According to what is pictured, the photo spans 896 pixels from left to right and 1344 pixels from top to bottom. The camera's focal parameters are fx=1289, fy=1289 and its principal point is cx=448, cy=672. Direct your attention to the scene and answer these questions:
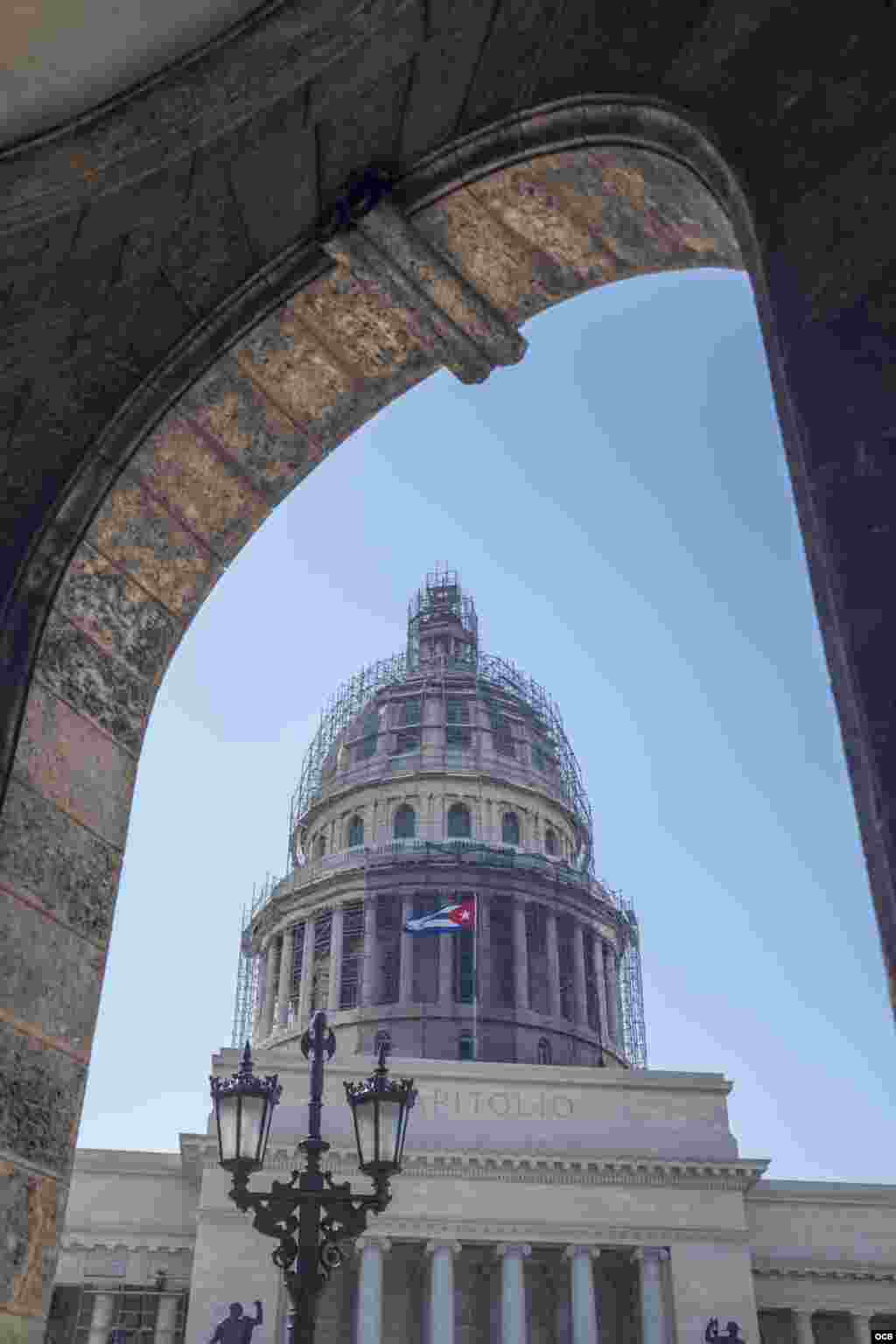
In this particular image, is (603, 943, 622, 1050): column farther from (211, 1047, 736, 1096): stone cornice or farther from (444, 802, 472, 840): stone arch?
(211, 1047, 736, 1096): stone cornice

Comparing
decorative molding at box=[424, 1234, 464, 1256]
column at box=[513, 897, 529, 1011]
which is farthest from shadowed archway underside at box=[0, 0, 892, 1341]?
column at box=[513, 897, 529, 1011]

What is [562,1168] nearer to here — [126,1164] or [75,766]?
[126,1164]

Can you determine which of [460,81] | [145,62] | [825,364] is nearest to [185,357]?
[145,62]

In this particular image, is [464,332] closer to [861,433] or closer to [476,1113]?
[861,433]

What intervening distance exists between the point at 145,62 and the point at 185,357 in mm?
939

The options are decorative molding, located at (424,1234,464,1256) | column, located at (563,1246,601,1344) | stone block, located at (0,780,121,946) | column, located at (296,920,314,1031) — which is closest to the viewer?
stone block, located at (0,780,121,946)

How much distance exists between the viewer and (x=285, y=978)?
53688 mm

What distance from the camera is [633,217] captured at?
4.05 meters

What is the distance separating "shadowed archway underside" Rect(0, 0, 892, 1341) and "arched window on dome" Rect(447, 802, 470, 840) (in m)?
51.6

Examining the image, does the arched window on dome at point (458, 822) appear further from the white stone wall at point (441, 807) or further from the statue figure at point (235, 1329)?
the statue figure at point (235, 1329)

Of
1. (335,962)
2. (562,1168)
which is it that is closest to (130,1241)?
(562,1168)

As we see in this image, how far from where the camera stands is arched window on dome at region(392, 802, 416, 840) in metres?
56.2

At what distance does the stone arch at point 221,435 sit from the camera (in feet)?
12.5

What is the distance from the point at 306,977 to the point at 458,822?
946 cm
